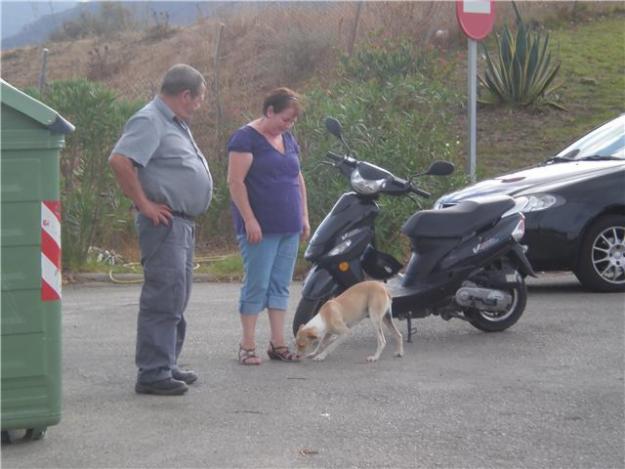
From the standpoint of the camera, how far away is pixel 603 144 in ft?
34.8

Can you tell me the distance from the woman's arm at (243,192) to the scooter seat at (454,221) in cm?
135

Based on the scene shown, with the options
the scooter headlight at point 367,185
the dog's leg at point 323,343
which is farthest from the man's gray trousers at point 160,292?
the scooter headlight at point 367,185

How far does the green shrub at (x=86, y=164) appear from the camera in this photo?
1129cm

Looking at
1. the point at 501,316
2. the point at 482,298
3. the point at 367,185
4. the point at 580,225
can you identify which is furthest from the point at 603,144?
the point at 367,185

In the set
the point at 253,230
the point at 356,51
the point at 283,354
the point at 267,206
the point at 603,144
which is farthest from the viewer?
the point at 356,51

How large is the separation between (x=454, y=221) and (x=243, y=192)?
165 cm

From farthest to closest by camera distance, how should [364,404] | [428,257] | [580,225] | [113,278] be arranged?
[113,278]
[580,225]
[428,257]
[364,404]

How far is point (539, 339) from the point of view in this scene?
25.5 feet

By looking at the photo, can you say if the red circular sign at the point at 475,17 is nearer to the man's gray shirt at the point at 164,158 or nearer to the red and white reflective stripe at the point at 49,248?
the man's gray shirt at the point at 164,158

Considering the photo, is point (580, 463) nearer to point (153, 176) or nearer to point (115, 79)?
point (153, 176)

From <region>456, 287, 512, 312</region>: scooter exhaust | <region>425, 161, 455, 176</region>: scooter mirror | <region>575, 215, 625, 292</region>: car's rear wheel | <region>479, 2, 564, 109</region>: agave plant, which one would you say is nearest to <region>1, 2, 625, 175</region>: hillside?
<region>479, 2, 564, 109</region>: agave plant

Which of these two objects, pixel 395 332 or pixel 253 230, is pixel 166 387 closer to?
pixel 253 230

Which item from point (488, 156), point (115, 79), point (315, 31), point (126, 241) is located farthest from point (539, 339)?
point (115, 79)

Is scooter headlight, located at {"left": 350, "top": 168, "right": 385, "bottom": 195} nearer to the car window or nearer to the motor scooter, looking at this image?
the motor scooter
